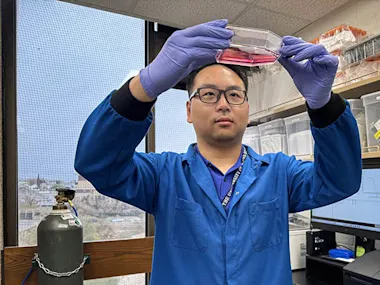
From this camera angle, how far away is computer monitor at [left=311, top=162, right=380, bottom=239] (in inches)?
61.7

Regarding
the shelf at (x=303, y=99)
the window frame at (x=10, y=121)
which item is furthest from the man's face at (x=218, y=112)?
the window frame at (x=10, y=121)

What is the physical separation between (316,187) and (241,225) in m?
0.24

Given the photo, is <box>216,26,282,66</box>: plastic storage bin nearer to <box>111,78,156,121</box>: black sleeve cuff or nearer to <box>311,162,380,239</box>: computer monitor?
<box>111,78,156,121</box>: black sleeve cuff

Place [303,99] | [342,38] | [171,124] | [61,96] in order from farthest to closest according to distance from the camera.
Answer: [171,124], [61,96], [303,99], [342,38]

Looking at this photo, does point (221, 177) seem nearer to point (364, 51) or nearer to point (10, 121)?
point (364, 51)

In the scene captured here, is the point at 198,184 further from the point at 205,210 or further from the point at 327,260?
the point at 327,260

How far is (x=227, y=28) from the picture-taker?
0.81 metres

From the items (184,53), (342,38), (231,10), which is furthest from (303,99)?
(184,53)

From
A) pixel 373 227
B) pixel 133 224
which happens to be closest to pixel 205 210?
pixel 373 227

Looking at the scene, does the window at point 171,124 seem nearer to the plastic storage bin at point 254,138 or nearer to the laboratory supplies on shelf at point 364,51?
the plastic storage bin at point 254,138

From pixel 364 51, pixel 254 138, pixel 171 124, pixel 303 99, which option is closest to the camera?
pixel 364 51

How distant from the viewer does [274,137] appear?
236 centimetres

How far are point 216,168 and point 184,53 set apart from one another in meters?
0.41

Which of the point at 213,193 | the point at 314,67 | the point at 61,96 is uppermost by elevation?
the point at 61,96
